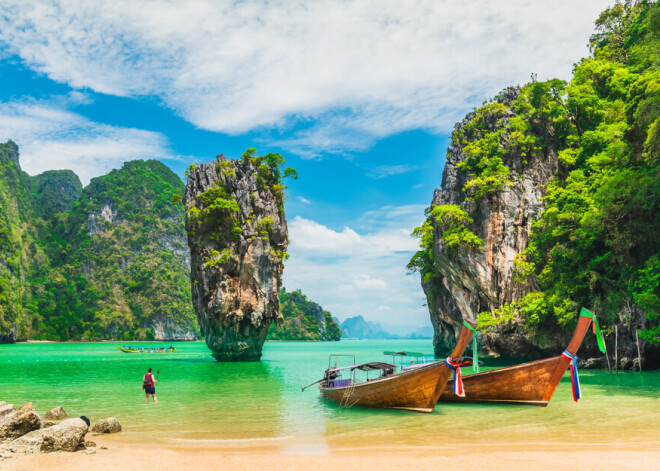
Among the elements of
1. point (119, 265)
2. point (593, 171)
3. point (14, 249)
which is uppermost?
point (14, 249)

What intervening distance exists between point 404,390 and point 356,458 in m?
4.76

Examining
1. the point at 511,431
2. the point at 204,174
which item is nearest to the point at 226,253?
the point at 204,174

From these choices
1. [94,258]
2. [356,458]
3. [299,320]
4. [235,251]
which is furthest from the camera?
[299,320]

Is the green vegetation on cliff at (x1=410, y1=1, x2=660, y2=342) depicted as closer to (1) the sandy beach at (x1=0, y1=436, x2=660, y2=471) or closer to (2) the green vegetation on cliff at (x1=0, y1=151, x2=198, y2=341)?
(1) the sandy beach at (x1=0, y1=436, x2=660, y2=471)

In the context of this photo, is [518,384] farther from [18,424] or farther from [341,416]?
[18,424]

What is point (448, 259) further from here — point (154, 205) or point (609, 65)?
point (154, 205)

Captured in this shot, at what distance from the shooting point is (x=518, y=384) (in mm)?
14016

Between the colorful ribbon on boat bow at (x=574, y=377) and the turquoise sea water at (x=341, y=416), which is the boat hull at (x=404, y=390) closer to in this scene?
the turquoise sea water at (x=341, y=416)

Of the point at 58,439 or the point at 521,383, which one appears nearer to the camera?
the point at 58,439

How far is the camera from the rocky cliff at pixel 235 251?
3469 cm

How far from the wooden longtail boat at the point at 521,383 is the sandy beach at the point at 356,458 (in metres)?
4.29

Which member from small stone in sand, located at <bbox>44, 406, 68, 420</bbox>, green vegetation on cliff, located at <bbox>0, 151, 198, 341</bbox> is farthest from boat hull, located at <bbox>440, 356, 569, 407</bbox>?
green vegetation on cliff, located at <bbox>0, 151, 198, 341</bbox>

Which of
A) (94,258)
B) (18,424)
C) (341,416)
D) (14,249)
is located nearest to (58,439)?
(18,424)

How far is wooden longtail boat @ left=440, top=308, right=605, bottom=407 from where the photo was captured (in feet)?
43.9
